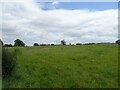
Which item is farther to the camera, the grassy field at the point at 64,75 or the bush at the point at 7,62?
the bush at the point at 7,62

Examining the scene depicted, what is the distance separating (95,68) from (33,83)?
5559 millimetres

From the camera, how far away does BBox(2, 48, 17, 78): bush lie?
650 inches

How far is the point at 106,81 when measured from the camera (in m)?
16.0

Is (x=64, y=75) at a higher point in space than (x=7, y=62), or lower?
lower

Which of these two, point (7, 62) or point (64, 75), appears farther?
point (64, 75)

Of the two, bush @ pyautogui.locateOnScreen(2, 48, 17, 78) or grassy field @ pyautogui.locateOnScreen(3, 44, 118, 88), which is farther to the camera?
bush @ pyautogui.locateOnScreen(2, 48, 17, 78)

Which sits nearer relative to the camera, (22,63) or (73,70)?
(73,70)

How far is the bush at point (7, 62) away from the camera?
16.5m

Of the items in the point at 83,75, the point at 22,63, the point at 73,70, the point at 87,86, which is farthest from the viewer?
the point at 22,63

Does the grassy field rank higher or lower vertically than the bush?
lower

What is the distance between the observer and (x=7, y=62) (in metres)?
16.6

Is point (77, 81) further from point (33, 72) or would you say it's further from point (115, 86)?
point (33, 72)

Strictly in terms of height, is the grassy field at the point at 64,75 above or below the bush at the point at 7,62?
below

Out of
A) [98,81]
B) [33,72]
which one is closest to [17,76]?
[33,72]
